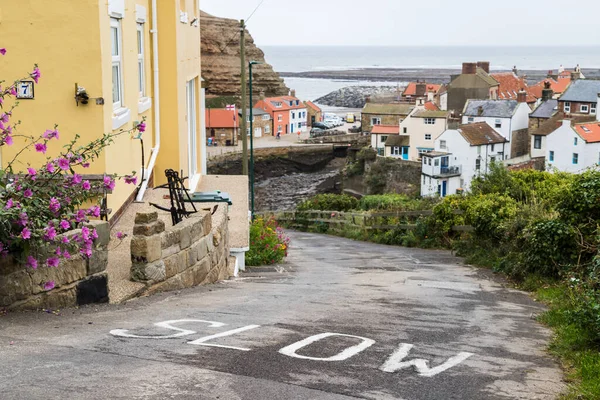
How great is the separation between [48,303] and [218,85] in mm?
115080

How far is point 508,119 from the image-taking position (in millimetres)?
79312

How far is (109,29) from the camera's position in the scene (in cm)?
1095

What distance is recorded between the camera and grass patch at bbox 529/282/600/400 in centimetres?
637

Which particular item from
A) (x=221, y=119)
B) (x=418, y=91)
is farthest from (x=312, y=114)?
(x=221, y=119)

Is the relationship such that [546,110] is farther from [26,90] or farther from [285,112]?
[26,90]

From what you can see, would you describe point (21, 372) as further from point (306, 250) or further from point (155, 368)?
point (306, 250)

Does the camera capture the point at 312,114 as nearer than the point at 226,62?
No

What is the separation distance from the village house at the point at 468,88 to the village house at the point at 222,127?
85.6ft

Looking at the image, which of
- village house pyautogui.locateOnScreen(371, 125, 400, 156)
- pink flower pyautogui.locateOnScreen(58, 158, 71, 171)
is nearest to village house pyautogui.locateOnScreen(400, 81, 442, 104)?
village house pyautogui.locateOnScreen(371, 125, 400, 156)

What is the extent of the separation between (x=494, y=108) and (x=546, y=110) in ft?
16.8

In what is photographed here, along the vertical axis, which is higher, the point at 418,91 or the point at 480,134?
the point at 418,91

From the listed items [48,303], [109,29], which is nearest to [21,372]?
[48,303]

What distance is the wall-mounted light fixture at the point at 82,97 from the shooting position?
404 inches

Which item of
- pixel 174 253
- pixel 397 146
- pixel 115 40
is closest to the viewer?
pixel 174 253
